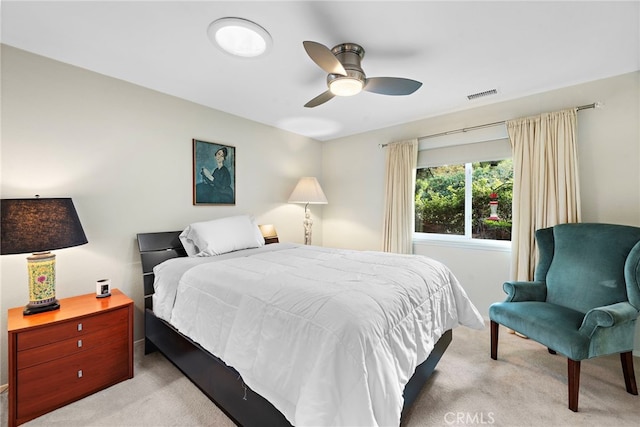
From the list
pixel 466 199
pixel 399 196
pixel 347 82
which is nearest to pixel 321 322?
pixel 347 82

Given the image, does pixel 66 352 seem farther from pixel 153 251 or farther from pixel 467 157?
pixel 467 157

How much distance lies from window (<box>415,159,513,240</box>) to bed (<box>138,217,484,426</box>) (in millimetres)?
1507

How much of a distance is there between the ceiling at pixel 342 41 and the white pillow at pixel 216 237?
136cm

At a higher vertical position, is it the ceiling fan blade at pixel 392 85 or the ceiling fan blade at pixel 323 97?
the ceiling fan blade at pixel 392 85

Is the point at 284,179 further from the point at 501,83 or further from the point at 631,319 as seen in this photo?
the point at 631,319

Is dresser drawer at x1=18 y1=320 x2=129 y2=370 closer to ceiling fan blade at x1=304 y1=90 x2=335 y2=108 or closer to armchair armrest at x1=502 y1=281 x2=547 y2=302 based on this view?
ceiling fan blade at x1=304 y1=90 x2=335 y2=108

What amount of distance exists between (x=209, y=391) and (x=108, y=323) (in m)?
0.90

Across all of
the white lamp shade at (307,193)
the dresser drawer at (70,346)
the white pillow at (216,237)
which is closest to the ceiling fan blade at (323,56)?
the white pillow at (216,237)

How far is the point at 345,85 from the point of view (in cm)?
197

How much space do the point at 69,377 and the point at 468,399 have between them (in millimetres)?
2660

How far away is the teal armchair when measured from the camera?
170cm

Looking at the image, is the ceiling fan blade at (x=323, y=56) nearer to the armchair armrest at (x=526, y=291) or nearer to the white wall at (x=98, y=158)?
the white wall at (x=98, y=158)

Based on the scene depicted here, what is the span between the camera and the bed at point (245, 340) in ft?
3.66

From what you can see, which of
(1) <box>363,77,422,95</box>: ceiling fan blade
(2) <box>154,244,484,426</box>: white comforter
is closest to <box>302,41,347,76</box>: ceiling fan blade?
(1) <box>363,77,422,95</box>: ceiling fan blade
